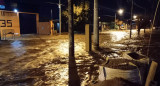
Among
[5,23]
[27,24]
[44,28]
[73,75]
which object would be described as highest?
[27,24]

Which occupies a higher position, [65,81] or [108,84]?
[108,84]

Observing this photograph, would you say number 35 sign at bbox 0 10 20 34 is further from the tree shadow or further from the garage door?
the tree shadow

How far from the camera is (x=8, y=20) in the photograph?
23.7 meters

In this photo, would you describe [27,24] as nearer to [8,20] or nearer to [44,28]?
[44,28]

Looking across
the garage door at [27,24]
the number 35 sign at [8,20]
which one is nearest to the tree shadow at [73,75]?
the number 35 sign at [8,20]

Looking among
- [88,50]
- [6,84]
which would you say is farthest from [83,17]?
[6,84]

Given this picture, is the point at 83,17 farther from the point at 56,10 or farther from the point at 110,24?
the point at 110,24

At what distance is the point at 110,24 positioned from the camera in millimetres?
45094

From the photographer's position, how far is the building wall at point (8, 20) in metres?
22.7

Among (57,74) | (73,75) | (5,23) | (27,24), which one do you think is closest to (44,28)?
(27,24)

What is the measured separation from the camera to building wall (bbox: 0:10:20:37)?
22.7 metres

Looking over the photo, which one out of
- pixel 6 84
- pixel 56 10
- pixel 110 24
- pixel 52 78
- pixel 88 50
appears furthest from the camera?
pixel 110 24

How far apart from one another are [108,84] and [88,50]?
24.7 ft

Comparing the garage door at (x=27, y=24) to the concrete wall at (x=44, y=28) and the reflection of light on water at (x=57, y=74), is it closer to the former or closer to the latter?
the concrete wall at (x=44, y=28)
